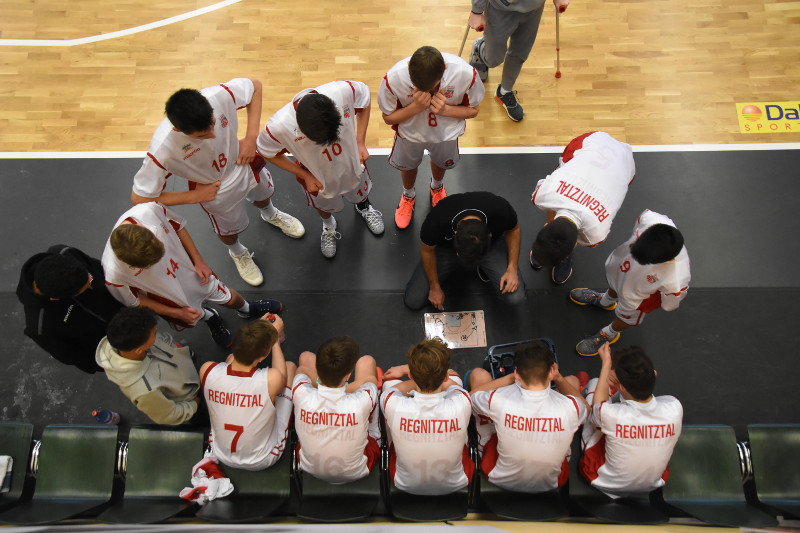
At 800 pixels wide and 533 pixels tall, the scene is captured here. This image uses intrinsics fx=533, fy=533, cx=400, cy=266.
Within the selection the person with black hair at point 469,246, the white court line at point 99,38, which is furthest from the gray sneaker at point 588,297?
the white court line at point 99,38

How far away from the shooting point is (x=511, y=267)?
143 inches

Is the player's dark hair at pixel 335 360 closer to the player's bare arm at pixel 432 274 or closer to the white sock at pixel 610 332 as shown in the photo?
the player's bare arm at pixel 432 274

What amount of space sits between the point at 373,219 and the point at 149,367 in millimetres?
2030

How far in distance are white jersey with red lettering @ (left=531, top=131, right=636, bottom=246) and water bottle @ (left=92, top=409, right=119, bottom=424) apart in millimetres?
3152

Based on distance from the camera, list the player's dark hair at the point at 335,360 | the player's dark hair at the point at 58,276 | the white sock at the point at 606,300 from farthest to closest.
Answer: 1. the white sock at the point at 606,300
2. the player's dark hair at the point at 335,360
3. the player's dark hair at the point at 58,276

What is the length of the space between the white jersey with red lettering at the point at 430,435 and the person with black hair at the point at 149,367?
3.85ft

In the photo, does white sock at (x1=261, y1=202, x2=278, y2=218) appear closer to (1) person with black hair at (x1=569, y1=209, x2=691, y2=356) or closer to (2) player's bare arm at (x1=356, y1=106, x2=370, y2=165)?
(2) player's bare arm at (x1=356, y1=106, x2=370, y2=165)

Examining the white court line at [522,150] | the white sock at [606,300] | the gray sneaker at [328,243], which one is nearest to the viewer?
the white sock at [606,300]

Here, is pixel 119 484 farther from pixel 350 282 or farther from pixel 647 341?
pixel 647 341

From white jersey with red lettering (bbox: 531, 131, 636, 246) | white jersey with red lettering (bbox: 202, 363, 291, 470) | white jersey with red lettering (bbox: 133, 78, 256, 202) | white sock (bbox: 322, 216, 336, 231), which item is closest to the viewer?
white jersey with red lettering (bbox: 202, 363, 291, 470)

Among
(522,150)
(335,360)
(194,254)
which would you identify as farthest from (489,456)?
(522,150)

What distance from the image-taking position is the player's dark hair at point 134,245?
8.73 feet

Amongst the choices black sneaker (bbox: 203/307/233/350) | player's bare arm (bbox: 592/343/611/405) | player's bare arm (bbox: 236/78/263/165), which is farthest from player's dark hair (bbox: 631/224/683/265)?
A: black sneaker (bbox: 203/307/233/350)

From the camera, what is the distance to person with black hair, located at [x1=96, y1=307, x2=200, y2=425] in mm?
2582
